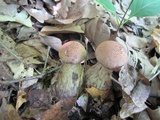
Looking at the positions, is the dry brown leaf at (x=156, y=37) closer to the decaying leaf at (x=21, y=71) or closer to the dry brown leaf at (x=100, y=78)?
the dry brown leaf at (x=100, y=78)

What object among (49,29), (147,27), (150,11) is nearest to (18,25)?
(49,29)

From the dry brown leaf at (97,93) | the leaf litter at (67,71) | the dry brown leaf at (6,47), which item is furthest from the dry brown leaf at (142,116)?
the dry brown leaf at (6,47)

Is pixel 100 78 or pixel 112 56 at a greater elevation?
pixel 112 56

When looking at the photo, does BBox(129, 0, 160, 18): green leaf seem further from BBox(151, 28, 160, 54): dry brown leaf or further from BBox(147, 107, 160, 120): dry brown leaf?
BBox(147, 107, 160, 120): dry brown leaf

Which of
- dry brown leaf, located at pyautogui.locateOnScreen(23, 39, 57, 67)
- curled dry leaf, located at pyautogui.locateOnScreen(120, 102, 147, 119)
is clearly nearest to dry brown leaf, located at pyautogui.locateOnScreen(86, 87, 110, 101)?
curled dry leaf, located at pyautogui.locateOnScreen(120, 102, 147, 119)

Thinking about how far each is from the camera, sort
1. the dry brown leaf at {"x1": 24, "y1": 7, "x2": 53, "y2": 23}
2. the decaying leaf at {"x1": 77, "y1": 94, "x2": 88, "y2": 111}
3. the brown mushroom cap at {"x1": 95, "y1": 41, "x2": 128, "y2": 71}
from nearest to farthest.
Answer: the brown mushroom cap at {"x1": 95, "y1": 41, "x2": 128, "y2": 71}, the decaying leaf at {"x1": 77, "y1": 94, "x2": 88, "y2": 111}, the dry brown leaf at {"x1": 24, "y1": 7, "x2": 53, "y2": 23}

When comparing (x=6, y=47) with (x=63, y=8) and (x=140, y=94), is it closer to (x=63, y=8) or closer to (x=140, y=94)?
(x=63, y=8)

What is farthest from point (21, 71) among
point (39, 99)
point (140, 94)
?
point (140, 94)
